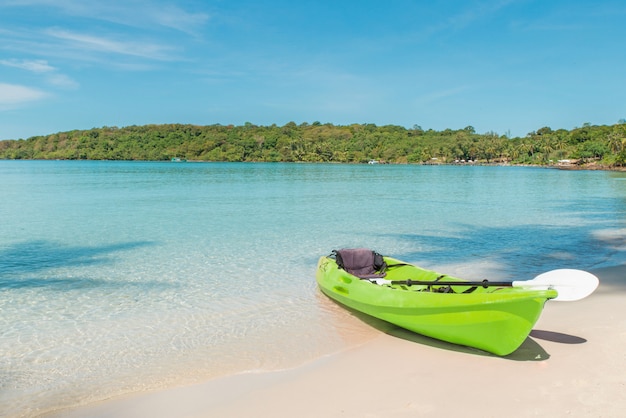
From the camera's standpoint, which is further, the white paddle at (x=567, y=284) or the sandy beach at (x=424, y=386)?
the white paddle at (x=567, y=284)

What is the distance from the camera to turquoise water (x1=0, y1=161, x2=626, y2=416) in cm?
628

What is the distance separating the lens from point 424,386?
207 inches

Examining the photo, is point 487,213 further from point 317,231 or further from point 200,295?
point 200,295

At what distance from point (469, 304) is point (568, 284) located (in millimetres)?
1145

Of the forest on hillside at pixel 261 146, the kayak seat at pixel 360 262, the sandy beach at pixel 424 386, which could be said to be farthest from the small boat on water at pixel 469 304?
the forest on hillside at pixel 261 146

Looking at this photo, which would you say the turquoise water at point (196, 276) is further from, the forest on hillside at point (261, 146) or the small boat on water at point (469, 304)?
the forest on hillside at point (261, 146)

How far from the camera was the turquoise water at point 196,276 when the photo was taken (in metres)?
6.28

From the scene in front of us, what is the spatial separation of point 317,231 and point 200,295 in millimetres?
8892

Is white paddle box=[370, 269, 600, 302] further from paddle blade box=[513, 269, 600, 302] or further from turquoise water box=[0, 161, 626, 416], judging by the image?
turquoise water box=[0, 161, 626, 416]

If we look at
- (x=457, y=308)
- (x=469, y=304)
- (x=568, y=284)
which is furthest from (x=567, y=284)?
(x=457, y=308)

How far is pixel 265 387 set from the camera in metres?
5.49

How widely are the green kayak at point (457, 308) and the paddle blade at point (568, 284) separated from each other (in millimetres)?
287

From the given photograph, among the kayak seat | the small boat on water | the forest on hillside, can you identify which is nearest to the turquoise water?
the small boat on water

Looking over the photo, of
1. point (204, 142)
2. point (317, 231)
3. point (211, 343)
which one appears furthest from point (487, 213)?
point (204, 142)
